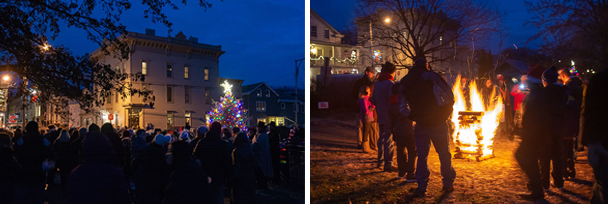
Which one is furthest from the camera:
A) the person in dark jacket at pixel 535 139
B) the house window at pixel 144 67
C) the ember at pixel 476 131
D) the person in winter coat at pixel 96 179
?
the house window at pixel 144 67

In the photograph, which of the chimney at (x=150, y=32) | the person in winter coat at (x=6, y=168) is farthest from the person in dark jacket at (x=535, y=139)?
the chimney at (x=150, y=32)

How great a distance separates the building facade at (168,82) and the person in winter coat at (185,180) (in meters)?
34.6

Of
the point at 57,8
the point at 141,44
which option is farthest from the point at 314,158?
the point at 141,44

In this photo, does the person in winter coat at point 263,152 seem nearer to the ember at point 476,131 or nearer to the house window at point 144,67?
the ember at point 476,131

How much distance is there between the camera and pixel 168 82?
129 ft

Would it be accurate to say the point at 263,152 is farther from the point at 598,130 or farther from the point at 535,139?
the point at 598,130

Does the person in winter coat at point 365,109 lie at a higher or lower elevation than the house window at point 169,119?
higher

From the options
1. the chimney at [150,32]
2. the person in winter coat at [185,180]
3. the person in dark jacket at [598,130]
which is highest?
the chimney at [150,32]

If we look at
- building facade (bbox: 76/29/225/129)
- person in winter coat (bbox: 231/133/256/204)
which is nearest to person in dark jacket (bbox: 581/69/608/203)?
person in winter coat (bbox: 231/133/256/204)

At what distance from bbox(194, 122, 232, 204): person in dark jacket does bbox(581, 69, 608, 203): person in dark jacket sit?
13.9ft

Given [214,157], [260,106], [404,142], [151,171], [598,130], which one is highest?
[260,106]

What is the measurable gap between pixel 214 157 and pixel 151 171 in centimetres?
156

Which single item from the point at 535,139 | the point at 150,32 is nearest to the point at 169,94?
the point at 150,32

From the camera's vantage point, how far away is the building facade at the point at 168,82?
36.6 m
